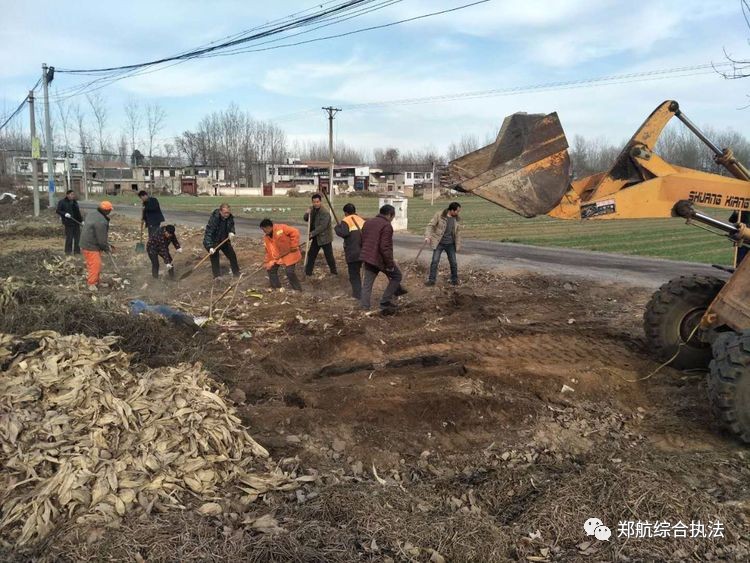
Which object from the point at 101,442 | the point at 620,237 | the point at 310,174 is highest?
the point at 310,174

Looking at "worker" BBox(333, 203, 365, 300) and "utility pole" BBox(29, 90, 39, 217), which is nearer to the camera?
"worker" BBox(333, 203, 365, 300)

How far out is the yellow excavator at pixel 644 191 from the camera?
15.1ft

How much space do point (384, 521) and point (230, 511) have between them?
37.2 inches

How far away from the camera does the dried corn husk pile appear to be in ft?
11.5

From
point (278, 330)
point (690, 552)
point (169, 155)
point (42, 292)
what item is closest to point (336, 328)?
point (278, 330)

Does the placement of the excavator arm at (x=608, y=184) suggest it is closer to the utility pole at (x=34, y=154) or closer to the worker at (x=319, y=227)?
the worker at (x=319, y=227)

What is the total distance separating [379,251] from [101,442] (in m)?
5.51

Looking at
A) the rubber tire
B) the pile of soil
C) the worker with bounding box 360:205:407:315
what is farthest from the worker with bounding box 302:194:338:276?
the rubber tire

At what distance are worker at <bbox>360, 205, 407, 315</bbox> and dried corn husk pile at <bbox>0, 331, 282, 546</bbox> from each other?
427 centimetres

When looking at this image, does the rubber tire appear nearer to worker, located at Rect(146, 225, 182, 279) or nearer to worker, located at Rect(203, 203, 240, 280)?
worker, located at Rect(203, 203, 240, 280)

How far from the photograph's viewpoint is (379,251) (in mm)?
8930

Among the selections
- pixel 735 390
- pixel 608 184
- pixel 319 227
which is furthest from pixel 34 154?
pixel 735 390

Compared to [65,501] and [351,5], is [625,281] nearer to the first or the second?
[351,5]

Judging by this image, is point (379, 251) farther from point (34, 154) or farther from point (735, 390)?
point (34, 154)
